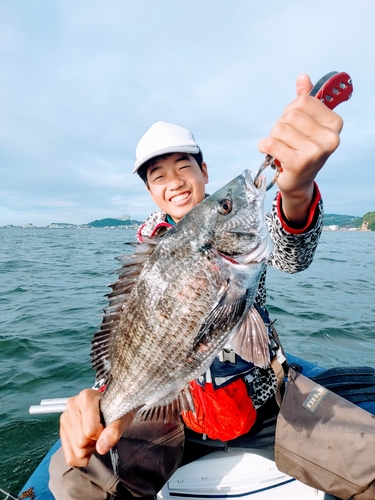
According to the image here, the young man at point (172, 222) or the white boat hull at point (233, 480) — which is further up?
the young man at point (172, 222)

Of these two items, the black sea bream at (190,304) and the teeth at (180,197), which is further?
the teeth at (180,197)

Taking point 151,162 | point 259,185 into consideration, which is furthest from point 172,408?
point 151,162

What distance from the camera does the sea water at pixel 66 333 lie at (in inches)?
197

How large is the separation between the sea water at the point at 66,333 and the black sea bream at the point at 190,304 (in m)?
0.37

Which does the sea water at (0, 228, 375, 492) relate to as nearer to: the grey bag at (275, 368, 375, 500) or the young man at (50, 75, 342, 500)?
the young man at (50, 75, 342, 500)

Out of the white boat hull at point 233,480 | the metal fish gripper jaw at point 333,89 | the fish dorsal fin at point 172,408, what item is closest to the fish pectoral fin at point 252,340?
the fish dorsal fin at point 172,408

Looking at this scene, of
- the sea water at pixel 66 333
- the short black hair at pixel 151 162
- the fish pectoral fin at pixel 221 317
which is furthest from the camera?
the sea water at pixel 66 333

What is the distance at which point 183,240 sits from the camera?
2.18 m

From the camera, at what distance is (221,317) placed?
2047 millimetres

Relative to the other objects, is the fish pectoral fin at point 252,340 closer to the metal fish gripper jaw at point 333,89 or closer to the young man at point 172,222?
the young man at point 172,222

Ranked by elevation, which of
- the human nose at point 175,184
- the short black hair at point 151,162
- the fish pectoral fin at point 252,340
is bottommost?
the fish pectoral fin at point 252,340

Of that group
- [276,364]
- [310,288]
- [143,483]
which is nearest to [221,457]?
[143,483]

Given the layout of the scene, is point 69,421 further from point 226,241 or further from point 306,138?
point 306,138

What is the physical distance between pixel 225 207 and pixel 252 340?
89cm
